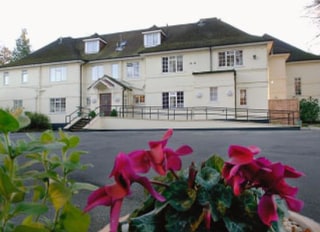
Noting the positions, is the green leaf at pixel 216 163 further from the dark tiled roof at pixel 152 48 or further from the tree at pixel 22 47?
the tree at pixel 22 47

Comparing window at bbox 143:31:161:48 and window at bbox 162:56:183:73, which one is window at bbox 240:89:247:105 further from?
window at bbox 143:31:161:48

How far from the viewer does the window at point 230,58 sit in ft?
71.7

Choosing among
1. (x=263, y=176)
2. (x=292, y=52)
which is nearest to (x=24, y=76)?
(x=292, y=52)

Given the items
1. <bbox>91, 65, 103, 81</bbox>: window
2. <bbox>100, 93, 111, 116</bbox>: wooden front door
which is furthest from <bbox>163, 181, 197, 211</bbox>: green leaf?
<bbox>91, 65, 103, 81</bbox>: window

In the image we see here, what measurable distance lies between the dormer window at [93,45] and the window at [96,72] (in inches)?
74.1

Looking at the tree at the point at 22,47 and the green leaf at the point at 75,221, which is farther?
the tree at the point at 22,47

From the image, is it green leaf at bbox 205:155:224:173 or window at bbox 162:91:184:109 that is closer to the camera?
green leaf at bbox 205:155:224:173

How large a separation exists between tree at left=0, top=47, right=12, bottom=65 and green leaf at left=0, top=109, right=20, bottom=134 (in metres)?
57.1

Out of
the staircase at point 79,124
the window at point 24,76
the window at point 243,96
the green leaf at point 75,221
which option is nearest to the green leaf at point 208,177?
the green leaf at point 75,221

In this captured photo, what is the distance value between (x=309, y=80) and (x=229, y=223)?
28987 millimetres

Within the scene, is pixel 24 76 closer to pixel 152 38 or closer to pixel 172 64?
pixel 152 38

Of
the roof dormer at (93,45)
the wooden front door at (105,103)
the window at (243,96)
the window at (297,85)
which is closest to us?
the window at (243,96)

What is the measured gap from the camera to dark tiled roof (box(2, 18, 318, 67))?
2278 cm

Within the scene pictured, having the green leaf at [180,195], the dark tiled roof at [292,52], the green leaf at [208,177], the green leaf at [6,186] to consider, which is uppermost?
the dark tiled roof at [292,52]
